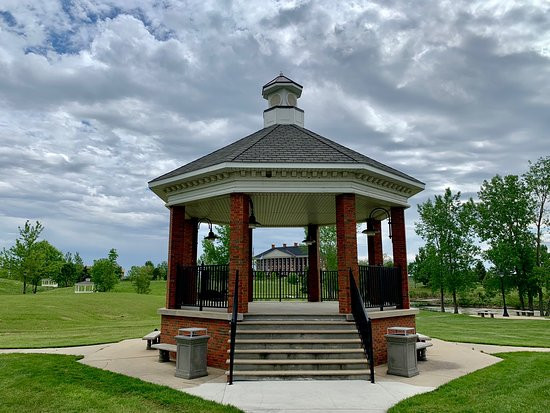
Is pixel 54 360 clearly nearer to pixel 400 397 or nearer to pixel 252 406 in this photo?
pixel 252 406

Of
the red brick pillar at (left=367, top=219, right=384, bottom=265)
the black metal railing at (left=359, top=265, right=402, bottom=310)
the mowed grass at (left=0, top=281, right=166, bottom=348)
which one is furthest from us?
the mowed grass at (left=0, top=281, right=166, bottom=348)

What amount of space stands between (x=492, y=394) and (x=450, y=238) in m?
32.9

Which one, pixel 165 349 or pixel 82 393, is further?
pixel 165 349

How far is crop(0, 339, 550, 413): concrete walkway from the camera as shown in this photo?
230 inches

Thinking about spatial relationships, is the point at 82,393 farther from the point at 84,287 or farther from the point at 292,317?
the point at 84,287

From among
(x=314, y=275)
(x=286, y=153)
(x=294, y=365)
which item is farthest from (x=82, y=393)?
(x=314, y=275)

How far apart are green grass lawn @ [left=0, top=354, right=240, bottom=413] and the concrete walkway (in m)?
0.39

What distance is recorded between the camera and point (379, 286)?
31.8ft

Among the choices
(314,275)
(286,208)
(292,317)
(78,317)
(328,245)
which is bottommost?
(78,317)

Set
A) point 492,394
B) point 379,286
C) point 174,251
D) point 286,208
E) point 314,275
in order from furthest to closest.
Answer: point 314,275, point 286,208, point 174,251, point 379,286, point 492,394

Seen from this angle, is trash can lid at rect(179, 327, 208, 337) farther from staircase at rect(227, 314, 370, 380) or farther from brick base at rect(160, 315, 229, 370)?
staircase at rect(227, 314, 370, 380)

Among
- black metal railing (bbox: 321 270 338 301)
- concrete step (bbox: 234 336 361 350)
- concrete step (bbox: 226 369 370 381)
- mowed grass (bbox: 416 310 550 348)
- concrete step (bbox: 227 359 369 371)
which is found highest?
black metal railing (bbox: 321 270 338 301)

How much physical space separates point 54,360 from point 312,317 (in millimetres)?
6106

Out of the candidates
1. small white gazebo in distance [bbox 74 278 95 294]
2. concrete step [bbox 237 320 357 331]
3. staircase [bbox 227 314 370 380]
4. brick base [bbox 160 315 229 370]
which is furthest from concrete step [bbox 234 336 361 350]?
small white gazebo in distance [bbox 74 278 95 294]
